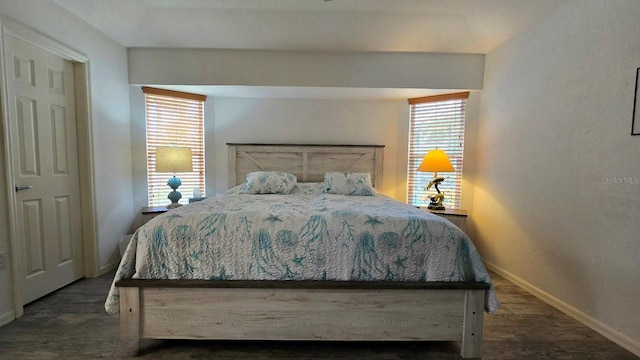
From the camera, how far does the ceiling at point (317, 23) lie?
7.74 ft

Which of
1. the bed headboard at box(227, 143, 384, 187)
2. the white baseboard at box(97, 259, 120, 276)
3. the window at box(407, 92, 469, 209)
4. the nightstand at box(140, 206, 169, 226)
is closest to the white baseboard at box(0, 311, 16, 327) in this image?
the white baseboard at box(97, 259, 120, 276)

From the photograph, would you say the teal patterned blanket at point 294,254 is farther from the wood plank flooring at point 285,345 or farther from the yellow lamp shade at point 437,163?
the yellow lamp shade at point 437,163

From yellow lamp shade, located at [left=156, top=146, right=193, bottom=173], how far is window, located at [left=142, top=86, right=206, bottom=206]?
0.45 meters

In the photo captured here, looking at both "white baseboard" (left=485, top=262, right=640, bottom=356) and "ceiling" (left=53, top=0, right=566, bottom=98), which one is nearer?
"white baseboard" (left=485, top=262, right=640, bottom=356)

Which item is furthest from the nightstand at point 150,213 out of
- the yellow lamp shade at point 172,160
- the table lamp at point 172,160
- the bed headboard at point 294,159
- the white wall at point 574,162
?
the white wall at point 574,162

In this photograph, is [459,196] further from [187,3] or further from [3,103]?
[3,103]

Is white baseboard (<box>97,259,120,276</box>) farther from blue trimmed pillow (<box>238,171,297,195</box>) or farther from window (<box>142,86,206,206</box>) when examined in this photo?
blue trimmed pillow (<box>238,171,297,195</box>)

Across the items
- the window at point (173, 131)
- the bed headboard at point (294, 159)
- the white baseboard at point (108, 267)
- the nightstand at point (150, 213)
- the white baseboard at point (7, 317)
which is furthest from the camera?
the bed headboard at point (294, 159)

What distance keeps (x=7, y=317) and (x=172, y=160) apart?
172 centimetres

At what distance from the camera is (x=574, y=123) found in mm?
2037

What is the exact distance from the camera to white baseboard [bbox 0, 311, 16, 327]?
1.82m

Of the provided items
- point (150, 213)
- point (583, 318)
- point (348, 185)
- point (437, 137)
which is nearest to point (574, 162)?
point (583, 318)

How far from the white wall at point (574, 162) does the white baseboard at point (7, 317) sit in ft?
13.6

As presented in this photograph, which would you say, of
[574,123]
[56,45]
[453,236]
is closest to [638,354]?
[453,236]
